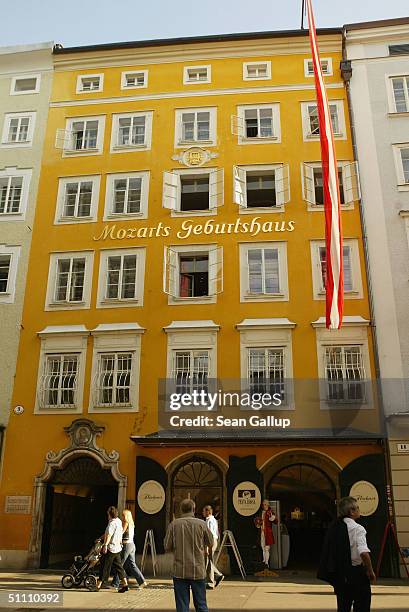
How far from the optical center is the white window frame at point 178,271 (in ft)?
63.6

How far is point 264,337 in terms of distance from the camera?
18.6 m

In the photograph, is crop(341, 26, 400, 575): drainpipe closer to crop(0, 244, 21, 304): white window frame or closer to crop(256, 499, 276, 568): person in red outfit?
crop(256, 499, 276, 568): person in red outfit

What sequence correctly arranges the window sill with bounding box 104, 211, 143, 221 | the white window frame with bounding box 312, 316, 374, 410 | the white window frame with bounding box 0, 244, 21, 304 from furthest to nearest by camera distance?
1. the window sill with bounding box 104, 211, 143, 221
2. the white window frame with bounding box 0, 244, 21, 304
3. the white window frame with bounding box 312, 316, 374, 410

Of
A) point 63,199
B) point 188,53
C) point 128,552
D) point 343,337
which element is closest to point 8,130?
point 63,199

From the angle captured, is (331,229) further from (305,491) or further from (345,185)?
(305,491)

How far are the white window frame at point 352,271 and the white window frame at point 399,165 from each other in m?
2.57

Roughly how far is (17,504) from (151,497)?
165 inches

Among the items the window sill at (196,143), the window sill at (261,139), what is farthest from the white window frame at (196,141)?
the window sill at (261,139)

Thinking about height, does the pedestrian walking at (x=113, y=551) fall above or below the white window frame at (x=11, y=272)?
below

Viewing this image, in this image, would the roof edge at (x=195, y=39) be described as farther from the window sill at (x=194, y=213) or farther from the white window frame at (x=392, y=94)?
the window sill at (x=194, y=213)

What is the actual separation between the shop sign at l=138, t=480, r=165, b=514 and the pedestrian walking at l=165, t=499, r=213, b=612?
9.96 meters

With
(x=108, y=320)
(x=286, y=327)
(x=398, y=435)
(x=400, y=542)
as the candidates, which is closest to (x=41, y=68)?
(x=108, y=320)

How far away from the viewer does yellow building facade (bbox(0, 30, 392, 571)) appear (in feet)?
57.1

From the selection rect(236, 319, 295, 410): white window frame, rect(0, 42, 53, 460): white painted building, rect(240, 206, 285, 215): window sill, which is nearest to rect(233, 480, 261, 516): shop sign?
rect(236, 319, 295, 410): white window frame
